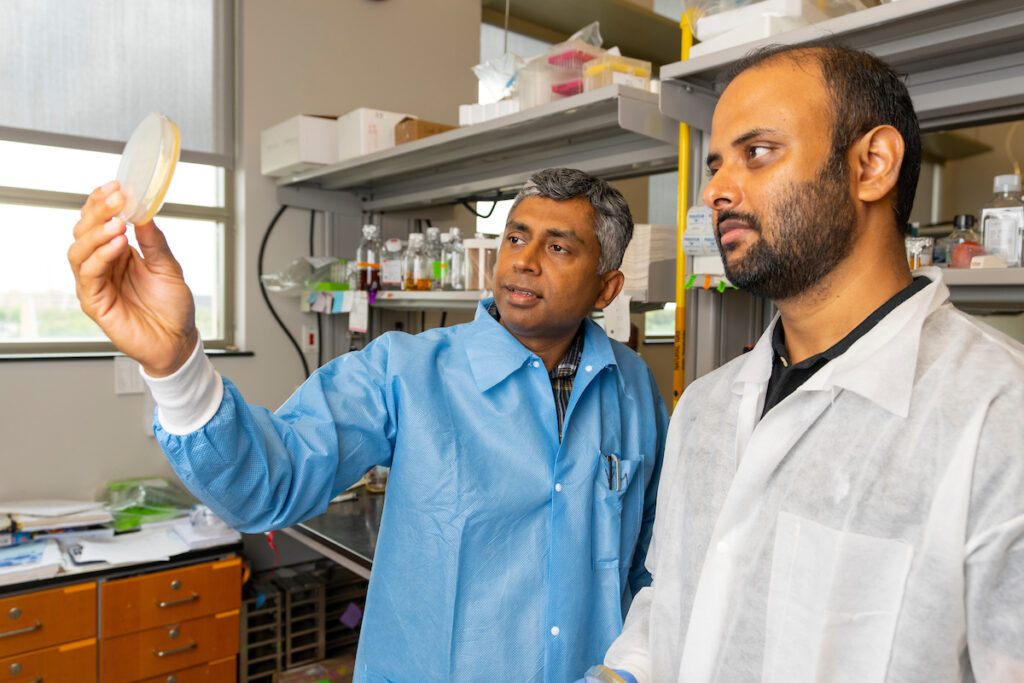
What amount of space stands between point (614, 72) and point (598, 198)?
578 millimetres

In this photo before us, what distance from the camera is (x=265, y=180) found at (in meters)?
3.12

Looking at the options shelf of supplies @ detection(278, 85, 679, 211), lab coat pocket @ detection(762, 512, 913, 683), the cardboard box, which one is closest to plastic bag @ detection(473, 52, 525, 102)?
shelf of supplies @ detection(278, 85, 679, 211)

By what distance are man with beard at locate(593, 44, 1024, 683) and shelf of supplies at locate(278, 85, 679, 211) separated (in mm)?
729

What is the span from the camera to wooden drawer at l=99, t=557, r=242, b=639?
2.27m

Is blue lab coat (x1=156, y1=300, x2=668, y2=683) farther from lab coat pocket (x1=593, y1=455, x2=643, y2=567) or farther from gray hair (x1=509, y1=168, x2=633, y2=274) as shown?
gray hair (x1=509, y1=168, x2=633, y2=274)

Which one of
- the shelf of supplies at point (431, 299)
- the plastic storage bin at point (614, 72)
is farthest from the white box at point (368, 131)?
the plastic storage bin at point (614, 72)

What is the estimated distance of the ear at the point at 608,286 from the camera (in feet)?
4.92

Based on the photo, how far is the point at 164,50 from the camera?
115 inches

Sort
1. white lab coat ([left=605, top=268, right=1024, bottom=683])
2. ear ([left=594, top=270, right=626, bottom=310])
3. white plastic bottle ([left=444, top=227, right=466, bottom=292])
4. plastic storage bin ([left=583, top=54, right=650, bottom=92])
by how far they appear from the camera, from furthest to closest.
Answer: white plastic bottle ([left=444, top=227, right=466, bottom=292]) < plastic storage bin ([left=583, top=54, right=650, bottom=92]) < ear ([left=594, top=270, right=626, bottom=310]) < white lab coat ([left=605, top=268, right=1024, bottom=683])

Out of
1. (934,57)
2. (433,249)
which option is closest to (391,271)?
(433,249)

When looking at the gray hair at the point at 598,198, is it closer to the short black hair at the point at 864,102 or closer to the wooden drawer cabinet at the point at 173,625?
the short black hair at the point at 864,102

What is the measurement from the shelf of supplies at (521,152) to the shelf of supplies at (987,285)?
2.30ft

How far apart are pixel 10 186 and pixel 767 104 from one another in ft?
8.87

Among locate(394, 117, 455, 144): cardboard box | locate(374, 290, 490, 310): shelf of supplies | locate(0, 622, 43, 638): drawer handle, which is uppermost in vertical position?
locate(394, 117, 455, 144): cardboard box
